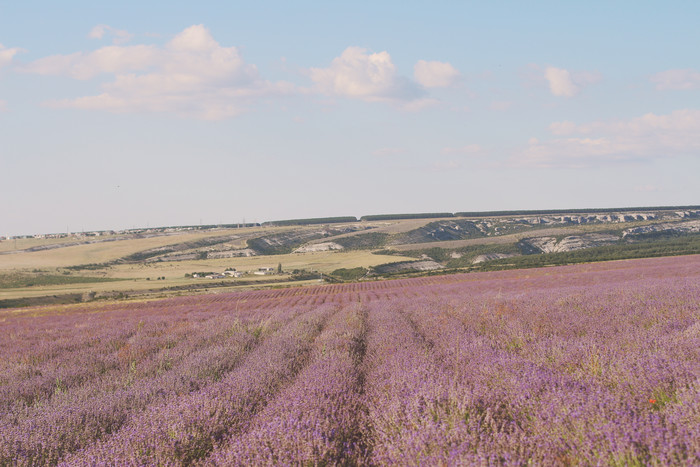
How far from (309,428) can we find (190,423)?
3.81 feet

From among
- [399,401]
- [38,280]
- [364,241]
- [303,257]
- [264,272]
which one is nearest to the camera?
[399,401]

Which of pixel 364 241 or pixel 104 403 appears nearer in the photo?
pixel 104 403

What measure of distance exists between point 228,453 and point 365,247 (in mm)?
130032

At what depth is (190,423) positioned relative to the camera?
360 centimetres

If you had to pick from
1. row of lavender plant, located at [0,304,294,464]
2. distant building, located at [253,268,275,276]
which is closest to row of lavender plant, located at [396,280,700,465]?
row of lavender plant, located at [0,304,294,464]

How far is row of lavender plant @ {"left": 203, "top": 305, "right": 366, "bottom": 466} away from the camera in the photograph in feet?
9.78

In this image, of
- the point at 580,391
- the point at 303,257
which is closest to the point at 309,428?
the point at 580,391

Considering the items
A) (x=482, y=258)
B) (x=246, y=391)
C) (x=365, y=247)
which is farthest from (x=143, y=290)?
(x=365, y=247)

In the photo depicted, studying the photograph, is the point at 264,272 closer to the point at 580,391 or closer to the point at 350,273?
the point at 350,273

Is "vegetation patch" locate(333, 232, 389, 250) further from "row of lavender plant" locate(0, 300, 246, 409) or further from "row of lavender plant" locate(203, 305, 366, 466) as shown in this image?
"row of lavender plant" locate(203, 305, 366, 466)

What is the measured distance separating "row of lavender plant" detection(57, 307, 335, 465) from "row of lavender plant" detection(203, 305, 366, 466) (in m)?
0.21

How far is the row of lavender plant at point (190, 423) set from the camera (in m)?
3.24

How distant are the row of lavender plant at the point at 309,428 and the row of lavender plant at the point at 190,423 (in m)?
0.21

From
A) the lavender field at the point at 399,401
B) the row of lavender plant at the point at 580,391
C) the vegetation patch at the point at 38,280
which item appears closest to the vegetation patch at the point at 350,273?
the vegetation patch at the point at 38,280
